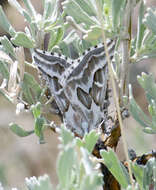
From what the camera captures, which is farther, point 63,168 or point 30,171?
point 30,171

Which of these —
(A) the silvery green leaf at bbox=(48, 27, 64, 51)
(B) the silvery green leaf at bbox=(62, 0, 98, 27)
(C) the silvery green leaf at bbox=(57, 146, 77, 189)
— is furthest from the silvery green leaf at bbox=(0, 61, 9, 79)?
(C) the silvery green leaf at bbox=(57, 146, 77, 189)

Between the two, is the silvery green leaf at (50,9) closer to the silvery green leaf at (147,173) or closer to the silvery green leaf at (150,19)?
the silvery green leaf at (150,19)

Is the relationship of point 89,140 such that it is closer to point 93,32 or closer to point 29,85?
point 93,32

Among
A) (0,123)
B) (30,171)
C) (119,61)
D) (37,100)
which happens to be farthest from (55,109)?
(30,171)

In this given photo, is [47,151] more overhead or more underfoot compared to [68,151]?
more underfoot

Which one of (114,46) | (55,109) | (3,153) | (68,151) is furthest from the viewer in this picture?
(3,153)

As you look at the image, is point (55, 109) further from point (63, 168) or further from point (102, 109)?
point (63, 168)

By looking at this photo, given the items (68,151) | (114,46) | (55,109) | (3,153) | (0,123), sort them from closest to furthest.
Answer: (68,151) → (114,46) → (55,109) → (0,123) → (3,153)

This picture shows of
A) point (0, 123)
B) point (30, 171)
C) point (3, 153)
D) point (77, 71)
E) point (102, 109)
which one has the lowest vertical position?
point (30, 171)
